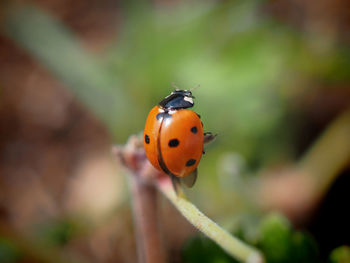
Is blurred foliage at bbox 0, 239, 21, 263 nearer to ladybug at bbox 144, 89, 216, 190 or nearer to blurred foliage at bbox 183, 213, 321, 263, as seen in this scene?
blurred foliage at bbox 183, 213, 321, 263

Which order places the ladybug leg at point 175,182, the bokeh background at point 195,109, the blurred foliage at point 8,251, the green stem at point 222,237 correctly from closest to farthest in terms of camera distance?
the green stem at point 222,237 < the ladybug leg at point 175,182 < the blurred foliage at point 8,251 < the bokeh background at point 195,109

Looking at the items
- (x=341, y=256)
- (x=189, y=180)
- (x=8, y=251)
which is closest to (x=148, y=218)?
(x=189, y=180)

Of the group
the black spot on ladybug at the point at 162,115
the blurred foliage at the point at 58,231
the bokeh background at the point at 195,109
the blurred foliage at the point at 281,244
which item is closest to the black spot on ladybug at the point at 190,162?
the black spot on ladybug at the point at 162,115

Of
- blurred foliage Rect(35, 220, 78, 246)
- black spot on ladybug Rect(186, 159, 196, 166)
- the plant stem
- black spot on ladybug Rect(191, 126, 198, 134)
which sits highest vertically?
black spot on ladybug Rect(191, 126, 198, 134)

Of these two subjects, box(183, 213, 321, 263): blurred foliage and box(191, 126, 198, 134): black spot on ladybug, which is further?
box(183, 213, 321, 263): blurred foliage

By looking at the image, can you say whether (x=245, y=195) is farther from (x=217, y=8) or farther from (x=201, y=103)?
(x=217, y=8)

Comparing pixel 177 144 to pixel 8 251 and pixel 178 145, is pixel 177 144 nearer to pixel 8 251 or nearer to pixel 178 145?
pixel 178 145

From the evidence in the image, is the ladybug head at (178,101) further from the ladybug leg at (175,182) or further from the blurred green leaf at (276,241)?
the blurred green leaf at (276,241)

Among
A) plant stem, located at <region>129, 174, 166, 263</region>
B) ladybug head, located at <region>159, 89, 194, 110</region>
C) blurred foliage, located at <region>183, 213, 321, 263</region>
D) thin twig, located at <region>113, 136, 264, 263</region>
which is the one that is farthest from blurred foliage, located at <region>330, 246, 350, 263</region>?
ladybug head, located at <region>159, 89, 194, 110</region>
